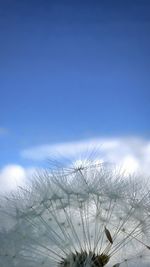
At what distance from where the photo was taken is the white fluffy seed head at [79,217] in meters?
Answer: 10.6

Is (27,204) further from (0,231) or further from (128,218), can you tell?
(128,218)

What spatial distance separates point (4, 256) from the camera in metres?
A: 10.8

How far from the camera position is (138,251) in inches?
429

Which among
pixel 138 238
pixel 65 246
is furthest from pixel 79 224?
pixel 138 238

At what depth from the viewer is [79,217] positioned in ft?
36.2

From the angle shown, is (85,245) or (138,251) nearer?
(85,245)

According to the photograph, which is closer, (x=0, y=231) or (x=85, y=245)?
(x=85, y=245)

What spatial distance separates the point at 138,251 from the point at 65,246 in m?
1.70

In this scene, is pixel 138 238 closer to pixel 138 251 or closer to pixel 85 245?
pixel 138 251

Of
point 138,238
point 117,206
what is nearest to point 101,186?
point 117,206

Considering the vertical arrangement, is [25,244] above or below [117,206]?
below

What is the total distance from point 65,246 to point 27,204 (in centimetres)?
142

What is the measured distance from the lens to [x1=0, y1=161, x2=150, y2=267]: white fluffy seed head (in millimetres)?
10625

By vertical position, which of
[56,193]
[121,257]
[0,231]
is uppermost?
[56,193]
